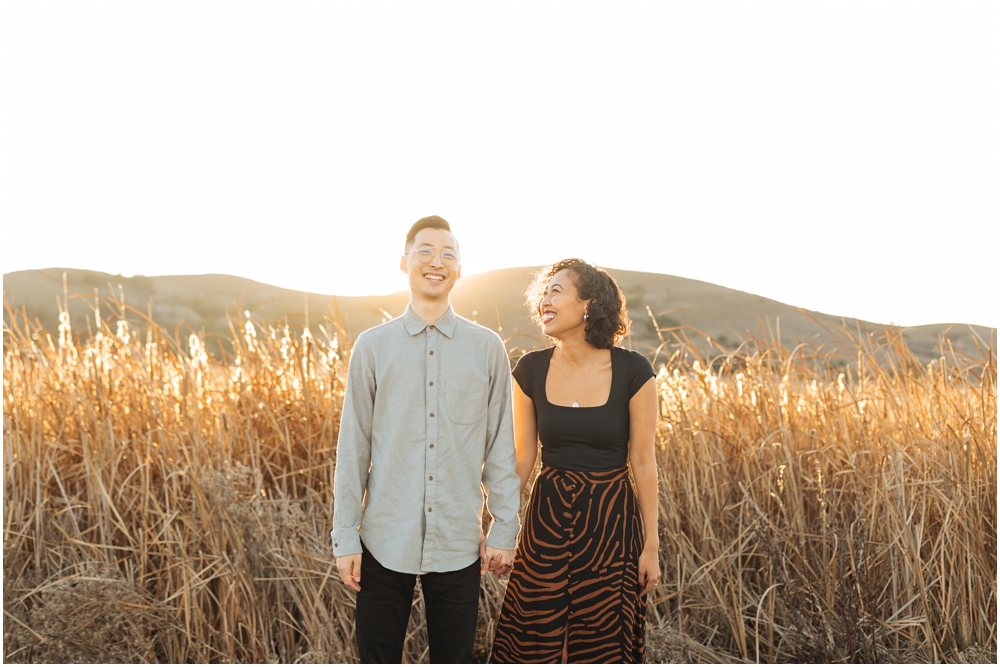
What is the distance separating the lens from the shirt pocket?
1916 mm

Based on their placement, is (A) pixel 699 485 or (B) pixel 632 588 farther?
(A) pixel 699 485

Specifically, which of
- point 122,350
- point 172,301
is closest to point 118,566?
point 122,350

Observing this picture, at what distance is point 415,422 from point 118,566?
6.31ft

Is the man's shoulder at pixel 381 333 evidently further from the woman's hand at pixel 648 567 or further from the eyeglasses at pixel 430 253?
the woman's hand at pixel 648 567

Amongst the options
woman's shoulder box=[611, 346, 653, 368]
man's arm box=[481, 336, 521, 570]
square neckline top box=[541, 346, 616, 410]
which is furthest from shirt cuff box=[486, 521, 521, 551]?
woman's shoulder box=[611, 346, 653, 368]

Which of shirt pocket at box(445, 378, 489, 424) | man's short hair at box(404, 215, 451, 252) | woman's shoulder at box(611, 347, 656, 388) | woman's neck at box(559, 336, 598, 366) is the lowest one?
shirt pocket at box(445, 378, 489, 424)

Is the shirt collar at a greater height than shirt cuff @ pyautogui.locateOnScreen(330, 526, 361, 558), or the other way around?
the shirt collar

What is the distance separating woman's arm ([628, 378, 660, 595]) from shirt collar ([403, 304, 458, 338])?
0.63 m

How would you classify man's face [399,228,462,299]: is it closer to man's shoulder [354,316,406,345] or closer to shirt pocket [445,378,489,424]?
man's shoulder [354,316,406,345]

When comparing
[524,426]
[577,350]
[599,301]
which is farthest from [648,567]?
[599,301]

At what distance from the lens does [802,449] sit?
331cm

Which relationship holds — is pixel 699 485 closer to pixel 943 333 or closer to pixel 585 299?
pixel 585 299

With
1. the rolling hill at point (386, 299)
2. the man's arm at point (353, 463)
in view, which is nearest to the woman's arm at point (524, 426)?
the man's arm at point (353, 463)

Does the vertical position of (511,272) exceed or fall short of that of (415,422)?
it exceeds it
